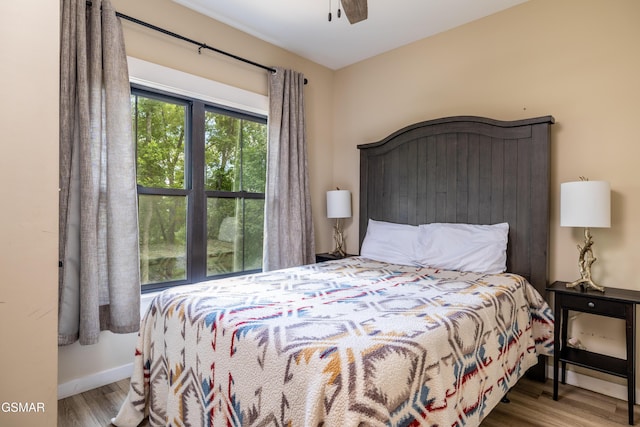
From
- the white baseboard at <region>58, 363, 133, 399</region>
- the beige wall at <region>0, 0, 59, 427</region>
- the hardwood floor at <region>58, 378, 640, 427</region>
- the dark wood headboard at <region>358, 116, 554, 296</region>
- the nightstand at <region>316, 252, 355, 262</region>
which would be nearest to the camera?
the beige wall at <region>0, 0, 59, 427</region>

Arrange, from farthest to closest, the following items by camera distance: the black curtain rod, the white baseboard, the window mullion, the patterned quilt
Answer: the window mullion < the black curtain rod < the white baseboard < the patterned quilt

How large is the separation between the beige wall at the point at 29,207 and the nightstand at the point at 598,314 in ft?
8.99

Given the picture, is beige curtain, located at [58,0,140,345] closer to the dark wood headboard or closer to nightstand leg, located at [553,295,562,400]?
the dark wood headboard

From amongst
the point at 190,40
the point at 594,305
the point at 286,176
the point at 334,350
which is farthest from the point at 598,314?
the point at 190,40

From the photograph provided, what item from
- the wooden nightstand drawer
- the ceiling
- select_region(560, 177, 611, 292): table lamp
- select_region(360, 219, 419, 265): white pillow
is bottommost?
the wooden nightstand drawer

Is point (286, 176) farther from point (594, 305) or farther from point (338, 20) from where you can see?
point (594, 305)

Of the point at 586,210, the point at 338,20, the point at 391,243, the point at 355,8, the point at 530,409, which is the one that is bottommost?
the point at 530,409

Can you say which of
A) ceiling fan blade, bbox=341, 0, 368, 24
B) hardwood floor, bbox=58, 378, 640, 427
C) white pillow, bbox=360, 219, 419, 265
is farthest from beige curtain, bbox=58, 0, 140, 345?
white pillow, bbox=360, 219, 419, 265

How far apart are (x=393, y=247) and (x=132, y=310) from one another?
211 cm

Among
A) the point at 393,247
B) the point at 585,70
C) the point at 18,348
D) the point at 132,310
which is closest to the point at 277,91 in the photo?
the point at 393,247

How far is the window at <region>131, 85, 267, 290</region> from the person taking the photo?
2.67m

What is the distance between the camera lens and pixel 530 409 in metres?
2.08

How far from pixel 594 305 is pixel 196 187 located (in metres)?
2.95

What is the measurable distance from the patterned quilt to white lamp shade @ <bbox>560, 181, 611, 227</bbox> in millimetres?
562
